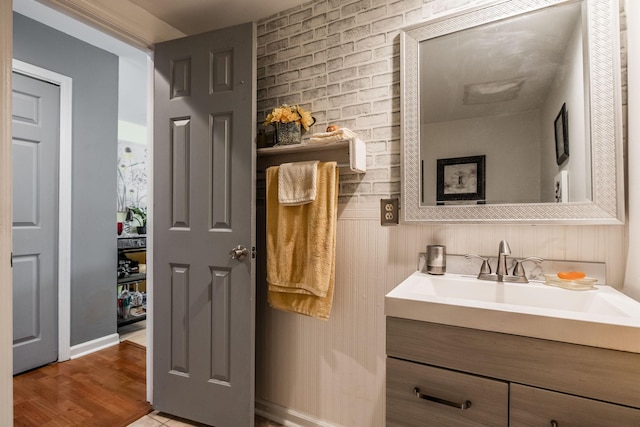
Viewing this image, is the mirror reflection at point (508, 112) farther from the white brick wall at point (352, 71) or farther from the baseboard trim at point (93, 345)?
the baseboard trim at point (93, 345)

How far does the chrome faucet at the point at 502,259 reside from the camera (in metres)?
1.27

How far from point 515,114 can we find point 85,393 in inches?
116

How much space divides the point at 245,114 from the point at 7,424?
1702 millimetres

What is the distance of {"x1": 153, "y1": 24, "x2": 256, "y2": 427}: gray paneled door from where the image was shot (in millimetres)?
1695

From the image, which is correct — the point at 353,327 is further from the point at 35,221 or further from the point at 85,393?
the point at 35,221

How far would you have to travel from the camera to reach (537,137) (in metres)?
1.28

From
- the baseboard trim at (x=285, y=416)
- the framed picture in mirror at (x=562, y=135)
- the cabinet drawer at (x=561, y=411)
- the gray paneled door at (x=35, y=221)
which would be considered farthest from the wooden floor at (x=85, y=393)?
the framed picture in mirror at (x=562, y=135)

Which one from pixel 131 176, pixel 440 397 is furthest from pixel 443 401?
pixel 131 176

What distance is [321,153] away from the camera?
1751 mm

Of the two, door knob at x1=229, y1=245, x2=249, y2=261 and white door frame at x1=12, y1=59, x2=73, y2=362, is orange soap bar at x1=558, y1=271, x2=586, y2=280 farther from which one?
white door frame at x1=12, y1=59, x2=73, y2=362

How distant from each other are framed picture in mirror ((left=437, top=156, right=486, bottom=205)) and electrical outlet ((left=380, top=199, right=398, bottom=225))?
0.66ft

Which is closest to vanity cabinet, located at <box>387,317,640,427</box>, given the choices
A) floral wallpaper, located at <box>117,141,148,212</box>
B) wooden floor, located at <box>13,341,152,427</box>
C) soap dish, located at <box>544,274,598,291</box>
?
soap dish, located at <box>544,274,598,291</box>

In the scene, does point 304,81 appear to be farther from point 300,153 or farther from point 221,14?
point 221,14

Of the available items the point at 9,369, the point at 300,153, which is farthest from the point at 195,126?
the point at 9,369
